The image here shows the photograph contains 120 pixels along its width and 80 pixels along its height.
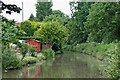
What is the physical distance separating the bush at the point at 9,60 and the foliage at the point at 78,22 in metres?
23.3

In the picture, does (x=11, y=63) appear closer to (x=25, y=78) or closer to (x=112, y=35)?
(x=25, y=78)

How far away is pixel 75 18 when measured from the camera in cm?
3725

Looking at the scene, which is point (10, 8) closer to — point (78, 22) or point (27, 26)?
point (27, 26)

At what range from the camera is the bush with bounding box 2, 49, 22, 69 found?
1239 centimetres

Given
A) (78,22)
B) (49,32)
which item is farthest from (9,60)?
(78,22)

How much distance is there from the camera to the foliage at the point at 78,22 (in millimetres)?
34812

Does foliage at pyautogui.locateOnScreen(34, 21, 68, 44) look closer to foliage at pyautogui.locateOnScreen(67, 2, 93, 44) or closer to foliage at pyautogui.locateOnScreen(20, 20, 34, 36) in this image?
foliage at pyautogui.locateOnScreen(20, 20, 34, 36)

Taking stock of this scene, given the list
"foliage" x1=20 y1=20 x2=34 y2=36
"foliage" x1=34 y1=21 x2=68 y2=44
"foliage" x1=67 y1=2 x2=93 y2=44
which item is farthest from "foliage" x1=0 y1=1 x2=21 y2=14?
"foliage" x1=67 y1=2 x2=93 y2=44

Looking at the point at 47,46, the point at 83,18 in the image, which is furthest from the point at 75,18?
the point at 47,46

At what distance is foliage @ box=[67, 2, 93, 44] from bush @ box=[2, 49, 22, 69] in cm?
2327

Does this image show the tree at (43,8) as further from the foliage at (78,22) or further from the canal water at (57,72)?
the canal water at (57,72)

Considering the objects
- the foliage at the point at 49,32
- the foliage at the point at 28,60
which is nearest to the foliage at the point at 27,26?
the foliage at the point at 49,32

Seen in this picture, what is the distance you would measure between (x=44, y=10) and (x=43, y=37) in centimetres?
1392

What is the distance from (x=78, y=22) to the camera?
35.8 metres
